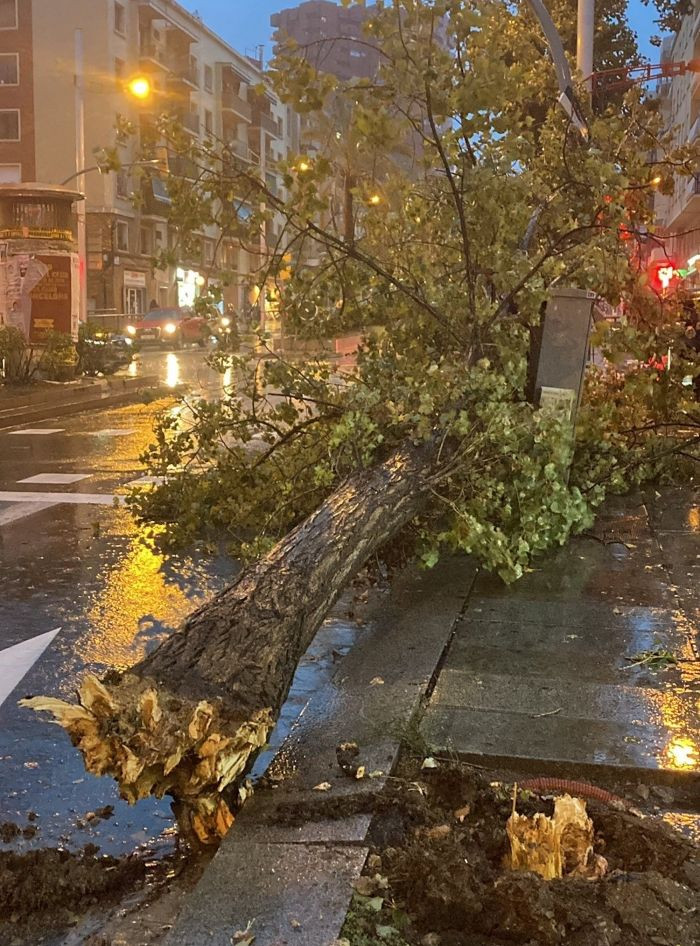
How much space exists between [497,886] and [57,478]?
8.16 metres

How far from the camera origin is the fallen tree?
404 cm

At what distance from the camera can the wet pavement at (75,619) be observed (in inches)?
131

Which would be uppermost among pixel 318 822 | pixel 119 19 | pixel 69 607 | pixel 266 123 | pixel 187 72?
pixel 119 19

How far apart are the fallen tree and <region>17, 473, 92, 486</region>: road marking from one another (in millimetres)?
2249

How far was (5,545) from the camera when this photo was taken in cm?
713

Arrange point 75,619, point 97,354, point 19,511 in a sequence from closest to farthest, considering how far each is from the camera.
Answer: point 75,619 < point 19,511 < point 97,354

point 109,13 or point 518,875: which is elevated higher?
point 109,13

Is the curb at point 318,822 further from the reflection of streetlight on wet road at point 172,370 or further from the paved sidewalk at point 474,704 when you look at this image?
the reflection of streetlight on wet road at point 172,370

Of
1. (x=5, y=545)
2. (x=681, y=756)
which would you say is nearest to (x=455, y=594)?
(x=681, y=756)

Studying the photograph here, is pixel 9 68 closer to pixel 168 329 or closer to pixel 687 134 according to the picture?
pixel 168 329

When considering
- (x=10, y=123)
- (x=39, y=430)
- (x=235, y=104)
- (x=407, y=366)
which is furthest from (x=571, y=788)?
(x=235, y=104)

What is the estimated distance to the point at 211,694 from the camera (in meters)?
3.12

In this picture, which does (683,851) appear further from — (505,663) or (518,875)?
(505,663)

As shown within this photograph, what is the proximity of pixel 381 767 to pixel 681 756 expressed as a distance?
38.9 inches
